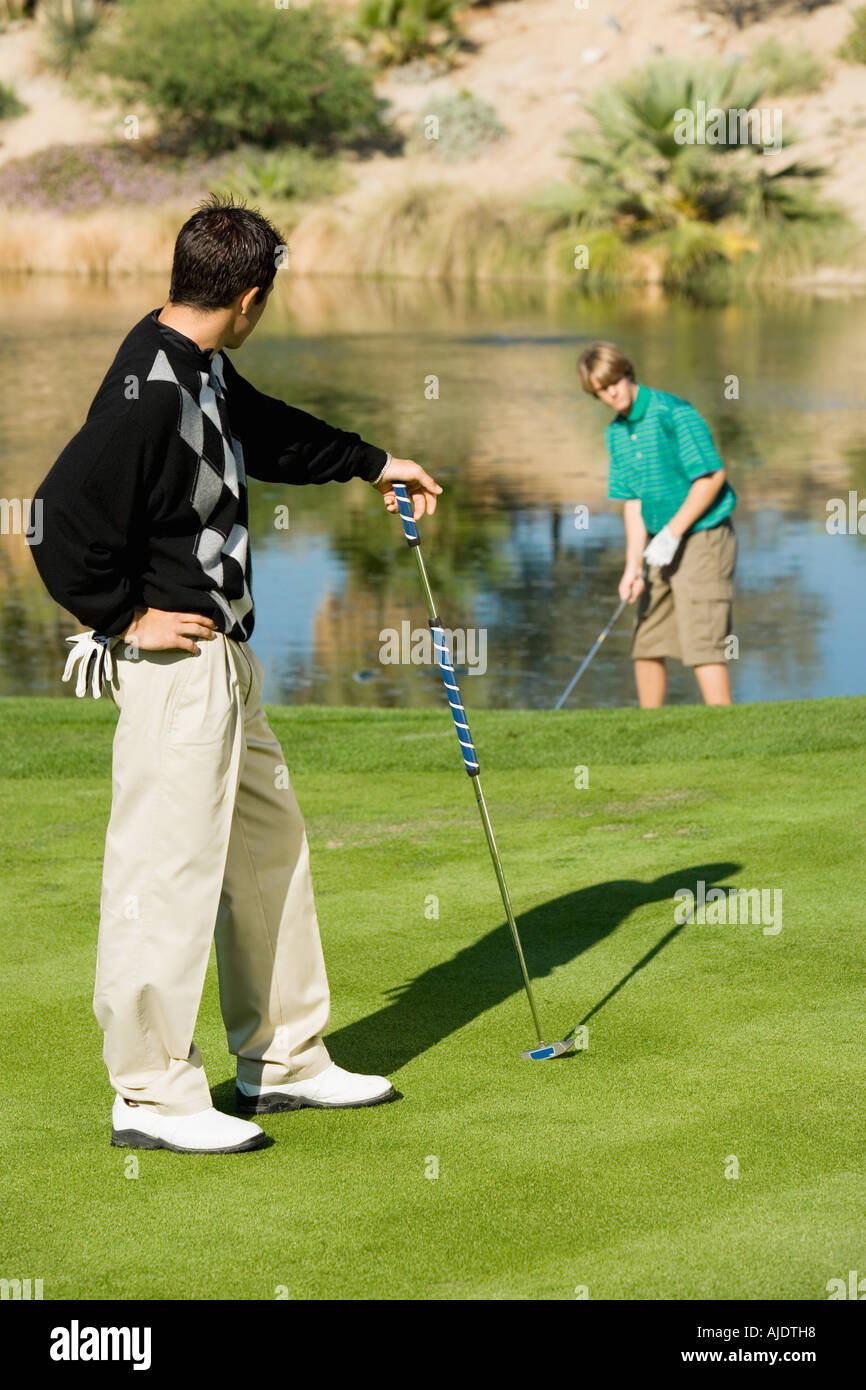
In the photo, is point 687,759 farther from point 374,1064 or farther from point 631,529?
point 374,1064

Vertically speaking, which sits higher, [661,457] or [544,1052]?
[661,457]

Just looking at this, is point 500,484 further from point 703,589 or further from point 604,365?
point 604,365

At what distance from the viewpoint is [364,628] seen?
43.9 feet

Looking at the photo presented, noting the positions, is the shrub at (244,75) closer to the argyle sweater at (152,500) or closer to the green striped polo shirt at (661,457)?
the green striped polo shirt at (661,457)

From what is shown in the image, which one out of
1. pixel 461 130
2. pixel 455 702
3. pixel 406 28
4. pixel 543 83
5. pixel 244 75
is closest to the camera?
pixel 455 702

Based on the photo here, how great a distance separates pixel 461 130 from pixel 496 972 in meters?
37.4

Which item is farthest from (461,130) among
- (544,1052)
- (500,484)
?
(544,1052)

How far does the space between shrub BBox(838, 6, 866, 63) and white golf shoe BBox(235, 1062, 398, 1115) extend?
3984 centimetres

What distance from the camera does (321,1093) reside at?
13.8 ft

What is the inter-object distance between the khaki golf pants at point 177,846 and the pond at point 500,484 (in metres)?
7.22

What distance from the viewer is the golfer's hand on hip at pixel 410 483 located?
446 centimetres
